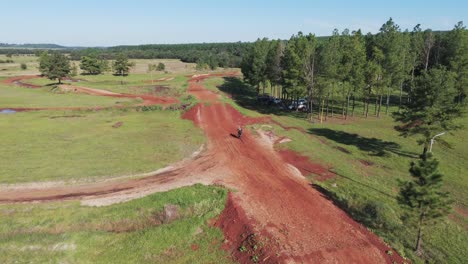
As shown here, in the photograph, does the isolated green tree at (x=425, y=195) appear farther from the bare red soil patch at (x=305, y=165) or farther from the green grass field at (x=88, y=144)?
the green grass field at (x=88, y=144)

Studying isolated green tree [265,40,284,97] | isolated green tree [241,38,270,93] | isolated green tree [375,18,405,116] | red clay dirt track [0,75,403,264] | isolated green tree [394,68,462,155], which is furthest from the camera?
isolated green tree [241,38,270,93]

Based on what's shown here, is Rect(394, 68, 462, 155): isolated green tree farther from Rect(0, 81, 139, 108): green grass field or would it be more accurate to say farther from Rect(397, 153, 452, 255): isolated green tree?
Rect(0, 81, 139, 108): green grass field

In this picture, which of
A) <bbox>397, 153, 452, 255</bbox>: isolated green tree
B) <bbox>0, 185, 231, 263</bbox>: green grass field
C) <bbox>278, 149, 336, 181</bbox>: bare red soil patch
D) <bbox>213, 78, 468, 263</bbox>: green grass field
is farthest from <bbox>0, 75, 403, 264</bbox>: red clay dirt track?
<bbox>397, 153, 452, 255</bbox>: isolated green tree

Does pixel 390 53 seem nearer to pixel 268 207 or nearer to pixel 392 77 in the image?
pixel 392 77

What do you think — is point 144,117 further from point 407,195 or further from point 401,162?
point 407,195

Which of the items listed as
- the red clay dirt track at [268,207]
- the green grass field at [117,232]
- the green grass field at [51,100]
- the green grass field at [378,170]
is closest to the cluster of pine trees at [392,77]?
the green grass field at [378,170]

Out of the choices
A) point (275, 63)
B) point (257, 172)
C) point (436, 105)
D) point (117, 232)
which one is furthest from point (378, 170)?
point (275, 63)
